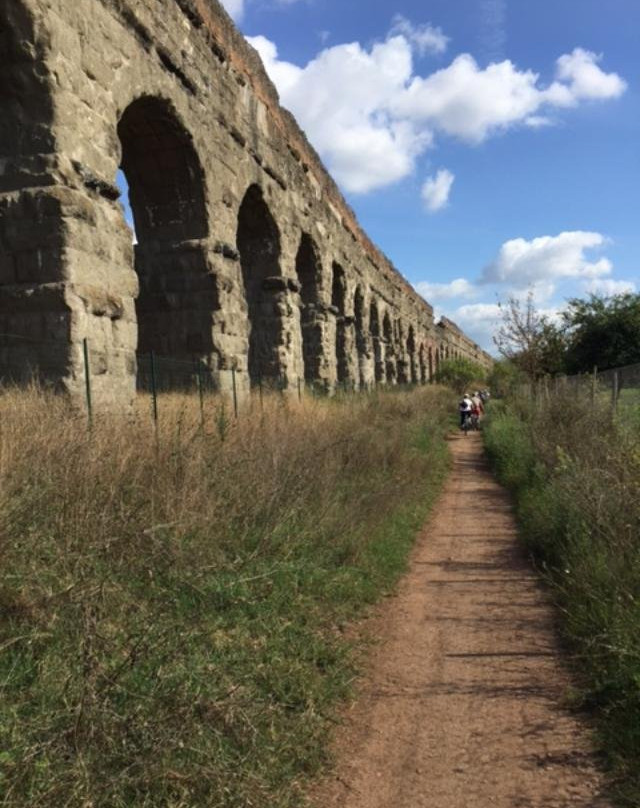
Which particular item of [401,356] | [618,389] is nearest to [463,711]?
[618,389]

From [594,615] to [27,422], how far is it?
13.0ft

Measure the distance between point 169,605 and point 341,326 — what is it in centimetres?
1525

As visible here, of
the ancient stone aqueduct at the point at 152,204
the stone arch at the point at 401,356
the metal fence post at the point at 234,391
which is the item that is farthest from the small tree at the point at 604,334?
the metal fence post at the point at 234,391

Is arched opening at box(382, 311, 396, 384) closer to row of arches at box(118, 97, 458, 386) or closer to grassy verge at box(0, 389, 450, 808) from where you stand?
row of arches at box(118, 97, 458, 386)

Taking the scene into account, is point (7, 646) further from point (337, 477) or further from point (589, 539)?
point (337, 477)

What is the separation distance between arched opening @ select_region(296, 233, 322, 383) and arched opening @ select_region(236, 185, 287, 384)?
2.48 m

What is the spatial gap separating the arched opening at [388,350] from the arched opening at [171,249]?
1677cm

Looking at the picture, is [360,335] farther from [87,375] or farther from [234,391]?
[87,375]

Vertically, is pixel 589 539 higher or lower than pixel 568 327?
lower

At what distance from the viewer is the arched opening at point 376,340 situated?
24.0 m

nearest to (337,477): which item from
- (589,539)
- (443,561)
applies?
(443,561)

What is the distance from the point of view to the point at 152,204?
30.9 ft

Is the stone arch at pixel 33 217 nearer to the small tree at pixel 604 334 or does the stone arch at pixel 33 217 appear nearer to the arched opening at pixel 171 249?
the arched opening at pixel 171 249

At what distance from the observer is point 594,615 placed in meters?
4.22
